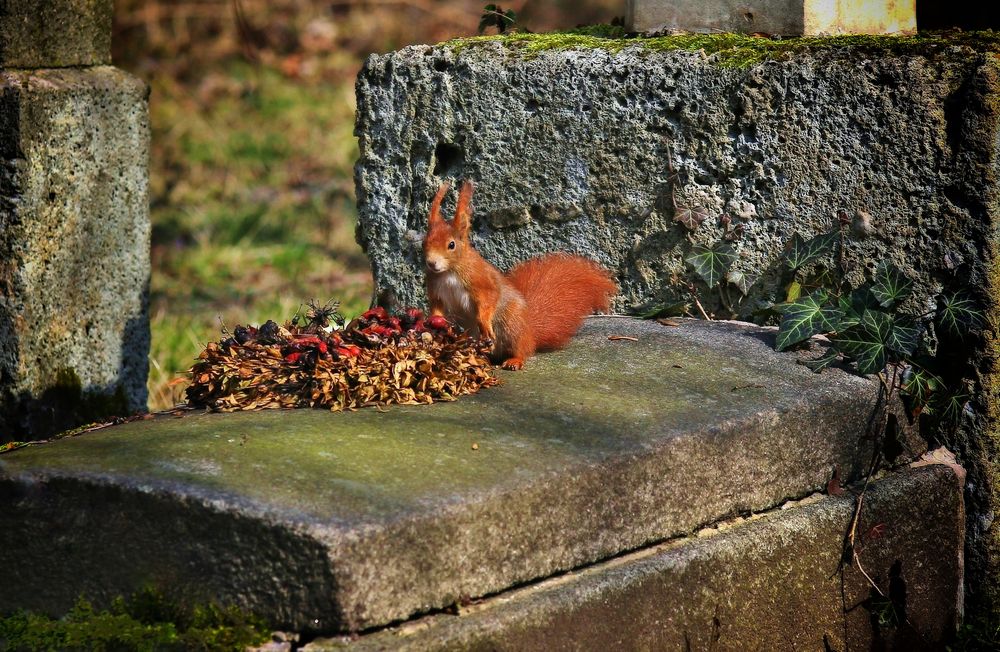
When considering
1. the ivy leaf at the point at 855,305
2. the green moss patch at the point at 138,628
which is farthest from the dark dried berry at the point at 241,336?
the ivy leaf at the point at 855,305

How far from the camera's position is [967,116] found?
2.80 m

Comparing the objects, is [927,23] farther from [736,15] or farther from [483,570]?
[483,570]

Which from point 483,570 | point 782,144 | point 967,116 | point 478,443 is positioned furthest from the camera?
point 782,144

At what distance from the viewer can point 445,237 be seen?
279 centimetres

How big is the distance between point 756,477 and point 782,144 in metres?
0.95

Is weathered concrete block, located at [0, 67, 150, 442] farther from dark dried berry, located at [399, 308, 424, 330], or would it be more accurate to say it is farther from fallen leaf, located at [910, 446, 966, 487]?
fallen leaf, located at [910, 446, 966, 487]

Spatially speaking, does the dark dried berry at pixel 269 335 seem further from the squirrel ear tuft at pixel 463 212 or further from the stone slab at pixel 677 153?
the stone slab at pixel 677 153

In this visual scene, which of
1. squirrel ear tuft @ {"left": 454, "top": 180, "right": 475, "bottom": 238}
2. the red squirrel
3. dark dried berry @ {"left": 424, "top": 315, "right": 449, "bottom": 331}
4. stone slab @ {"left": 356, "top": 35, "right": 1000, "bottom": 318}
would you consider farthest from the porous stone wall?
dark dried berry @ {"left": 424, "top": 315, "right": 449, "bottom": 331}

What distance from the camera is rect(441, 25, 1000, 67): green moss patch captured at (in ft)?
9.46


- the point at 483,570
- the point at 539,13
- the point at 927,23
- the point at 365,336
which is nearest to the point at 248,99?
the point at 539,13

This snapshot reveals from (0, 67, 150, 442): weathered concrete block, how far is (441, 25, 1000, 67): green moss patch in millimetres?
1155

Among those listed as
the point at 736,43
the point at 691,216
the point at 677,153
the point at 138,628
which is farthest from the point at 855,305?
the point at 138,628

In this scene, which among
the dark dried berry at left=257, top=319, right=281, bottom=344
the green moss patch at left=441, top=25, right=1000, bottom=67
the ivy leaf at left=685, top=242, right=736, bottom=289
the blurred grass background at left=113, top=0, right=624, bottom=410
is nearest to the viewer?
the dark dried berry at left=257, top=319, right=281, bottom=344

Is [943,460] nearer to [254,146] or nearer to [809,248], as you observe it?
[809,248]
